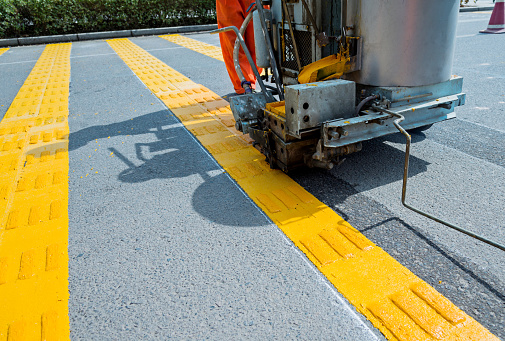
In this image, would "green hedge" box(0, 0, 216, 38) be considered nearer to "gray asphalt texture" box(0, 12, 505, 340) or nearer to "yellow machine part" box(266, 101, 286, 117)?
"gray asphalt texture" box(0, 12, 505, 340)

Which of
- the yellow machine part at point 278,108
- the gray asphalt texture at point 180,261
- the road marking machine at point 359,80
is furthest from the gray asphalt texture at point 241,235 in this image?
the yellow machine part at point 278,108

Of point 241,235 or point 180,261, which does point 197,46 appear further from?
point 180,261

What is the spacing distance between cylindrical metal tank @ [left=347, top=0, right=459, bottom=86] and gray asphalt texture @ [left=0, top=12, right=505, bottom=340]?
82 centimetres

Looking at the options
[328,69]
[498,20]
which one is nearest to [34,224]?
[328,69]

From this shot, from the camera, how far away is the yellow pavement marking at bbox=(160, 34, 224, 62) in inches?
396

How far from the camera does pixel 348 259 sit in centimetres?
244

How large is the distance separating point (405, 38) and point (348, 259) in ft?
5.70

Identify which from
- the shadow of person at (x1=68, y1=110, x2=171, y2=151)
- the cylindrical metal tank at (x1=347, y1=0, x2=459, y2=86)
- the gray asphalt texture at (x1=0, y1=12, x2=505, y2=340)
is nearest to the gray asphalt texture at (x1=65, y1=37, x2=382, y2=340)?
the gray asphalt texture at (x1=0, y1=12, x2=505, y2=340)

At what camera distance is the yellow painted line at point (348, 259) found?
1947 millimetres

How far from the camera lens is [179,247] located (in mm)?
2684

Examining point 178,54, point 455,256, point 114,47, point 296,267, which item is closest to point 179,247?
point 296,267

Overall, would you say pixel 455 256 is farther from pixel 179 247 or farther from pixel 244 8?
pixel 244 8

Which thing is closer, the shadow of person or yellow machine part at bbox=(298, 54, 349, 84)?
yellow machine part at bbox=(298, 54, 349, 84)

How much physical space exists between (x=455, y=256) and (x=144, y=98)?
5.25 metres
